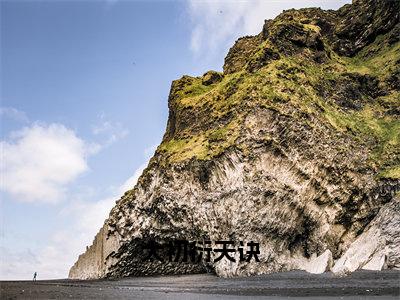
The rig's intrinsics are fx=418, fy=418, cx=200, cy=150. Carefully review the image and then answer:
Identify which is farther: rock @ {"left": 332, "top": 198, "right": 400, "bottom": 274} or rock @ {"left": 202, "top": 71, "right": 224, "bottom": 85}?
rock @ {"left": 202, "top": 71, "right": 224, "bottom": 85}

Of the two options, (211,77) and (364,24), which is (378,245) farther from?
(364,24)

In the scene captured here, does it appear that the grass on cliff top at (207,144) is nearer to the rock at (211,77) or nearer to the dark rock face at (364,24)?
the rock at (211,77)

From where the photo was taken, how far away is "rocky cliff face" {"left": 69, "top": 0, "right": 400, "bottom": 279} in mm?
50156

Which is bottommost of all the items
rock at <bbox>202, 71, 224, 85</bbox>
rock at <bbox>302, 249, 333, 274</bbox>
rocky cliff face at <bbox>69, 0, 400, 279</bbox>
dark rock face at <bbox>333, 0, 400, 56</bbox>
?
rock at <bbox>302, 249, 333, 274</bbox>

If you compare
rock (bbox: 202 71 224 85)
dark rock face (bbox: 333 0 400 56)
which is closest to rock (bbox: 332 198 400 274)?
rock (bbox: 202 71 224 85)

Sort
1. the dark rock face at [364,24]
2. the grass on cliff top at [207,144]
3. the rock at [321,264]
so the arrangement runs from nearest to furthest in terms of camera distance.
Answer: the rock at [321,264] → the grass on cliff top at [207,144] → the dark rock face at [364,24]

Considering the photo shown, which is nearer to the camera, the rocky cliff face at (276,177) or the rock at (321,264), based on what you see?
the rock at (321,264)

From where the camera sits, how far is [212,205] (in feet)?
171

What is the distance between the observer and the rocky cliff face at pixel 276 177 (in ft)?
165

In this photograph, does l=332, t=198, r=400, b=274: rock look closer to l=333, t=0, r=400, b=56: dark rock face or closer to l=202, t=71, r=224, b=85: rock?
l=202, t=71, r=224, b=85: rock

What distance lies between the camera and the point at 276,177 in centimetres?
5328

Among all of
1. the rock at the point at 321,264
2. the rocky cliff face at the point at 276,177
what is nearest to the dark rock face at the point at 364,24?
the rocky cliff face at the point at 276,177

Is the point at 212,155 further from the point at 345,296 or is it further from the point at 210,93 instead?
the point at 345,296

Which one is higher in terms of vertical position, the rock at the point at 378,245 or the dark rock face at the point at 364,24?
the dark rock face at the point at 364,24
